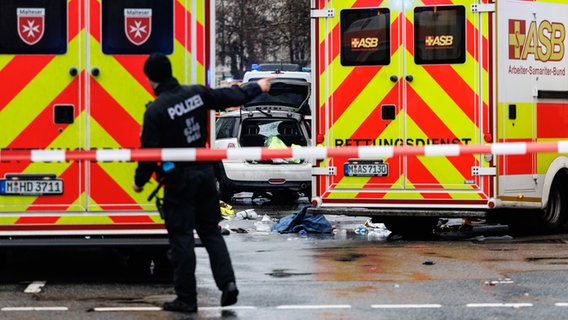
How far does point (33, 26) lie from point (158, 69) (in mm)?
1743

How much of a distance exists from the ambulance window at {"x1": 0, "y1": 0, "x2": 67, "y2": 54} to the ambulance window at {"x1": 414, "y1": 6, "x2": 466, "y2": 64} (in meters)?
4.69

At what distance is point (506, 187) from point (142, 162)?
5.96 metres

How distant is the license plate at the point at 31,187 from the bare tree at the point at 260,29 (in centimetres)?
3620

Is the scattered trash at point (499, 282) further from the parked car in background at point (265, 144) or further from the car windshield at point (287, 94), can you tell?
the car windshield at point (287, 94)

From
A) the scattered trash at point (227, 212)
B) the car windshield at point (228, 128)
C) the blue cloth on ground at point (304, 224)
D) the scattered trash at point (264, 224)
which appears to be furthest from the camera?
the car windshield at point (228, 128)

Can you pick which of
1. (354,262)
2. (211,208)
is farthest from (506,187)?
(211,208)

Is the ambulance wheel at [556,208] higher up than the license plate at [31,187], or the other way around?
the license plate at [31,187]

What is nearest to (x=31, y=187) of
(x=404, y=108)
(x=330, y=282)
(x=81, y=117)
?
(x=81, y=117)

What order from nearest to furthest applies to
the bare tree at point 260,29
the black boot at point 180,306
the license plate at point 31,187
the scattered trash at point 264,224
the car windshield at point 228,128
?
1. the black boot at point 180,306
2. the license plate at point 31,187
3. the scattered trash at point 264,224
4. the car windshield at point 228,128
5. the bare tree at point 260,29

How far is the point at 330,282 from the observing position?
10.4 metres

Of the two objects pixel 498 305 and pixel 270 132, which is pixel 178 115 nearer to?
pixel 498 305

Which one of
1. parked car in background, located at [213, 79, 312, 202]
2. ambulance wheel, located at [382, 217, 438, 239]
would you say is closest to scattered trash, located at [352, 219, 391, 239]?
ambulance wheel, located at [382, 217, 438, 239]

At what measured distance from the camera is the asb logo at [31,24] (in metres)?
10.3

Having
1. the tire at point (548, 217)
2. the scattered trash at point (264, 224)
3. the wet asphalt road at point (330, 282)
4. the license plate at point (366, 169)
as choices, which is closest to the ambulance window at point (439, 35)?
the license plate at point (366, 169)
